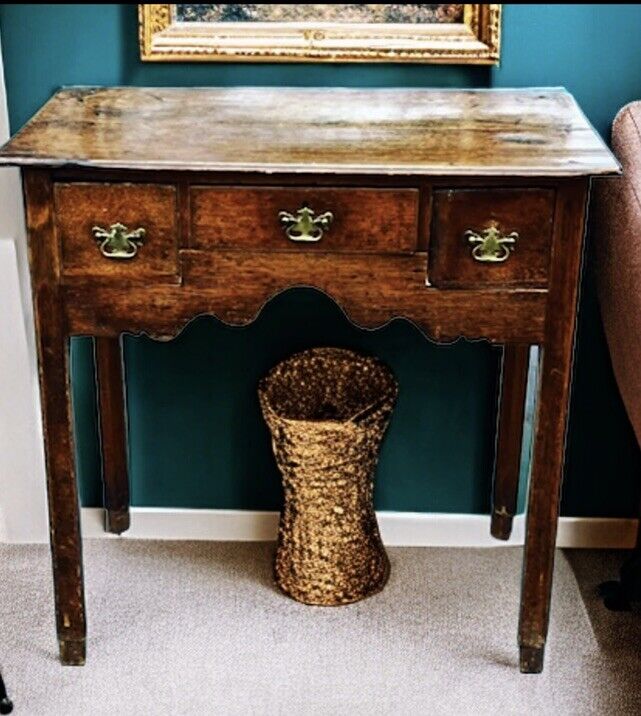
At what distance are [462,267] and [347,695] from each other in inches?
29.7

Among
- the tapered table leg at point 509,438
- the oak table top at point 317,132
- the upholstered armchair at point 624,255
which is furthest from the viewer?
the tapered table leg at point 509,438

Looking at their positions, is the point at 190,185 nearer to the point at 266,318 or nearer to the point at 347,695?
the point at 266,318

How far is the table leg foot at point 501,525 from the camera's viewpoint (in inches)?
97.5

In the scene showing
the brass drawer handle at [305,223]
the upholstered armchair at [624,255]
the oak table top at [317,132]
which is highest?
the oak table top at [317,132]

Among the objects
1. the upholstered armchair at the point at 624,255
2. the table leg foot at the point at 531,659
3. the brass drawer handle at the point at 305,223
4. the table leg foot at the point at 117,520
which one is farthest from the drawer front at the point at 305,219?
the table leg foot at the point at 117,520

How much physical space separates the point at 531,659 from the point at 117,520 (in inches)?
34.3

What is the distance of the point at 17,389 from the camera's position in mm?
2371

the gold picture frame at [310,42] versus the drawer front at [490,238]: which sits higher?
the gold picture frame at [310,42]

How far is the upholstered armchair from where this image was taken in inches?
77.4

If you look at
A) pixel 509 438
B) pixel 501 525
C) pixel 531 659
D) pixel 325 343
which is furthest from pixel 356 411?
pixel 531 659

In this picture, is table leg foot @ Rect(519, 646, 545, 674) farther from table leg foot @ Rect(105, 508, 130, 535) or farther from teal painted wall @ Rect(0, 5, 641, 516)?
table leg foot @ Rect(105, 508, 130, 535)

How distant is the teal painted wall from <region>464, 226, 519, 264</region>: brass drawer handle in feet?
1.63

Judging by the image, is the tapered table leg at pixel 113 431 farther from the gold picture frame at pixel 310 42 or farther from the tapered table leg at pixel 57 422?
the gold picture frame at pixel 310 42

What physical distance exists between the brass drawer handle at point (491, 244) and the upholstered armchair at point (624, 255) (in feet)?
0.83
